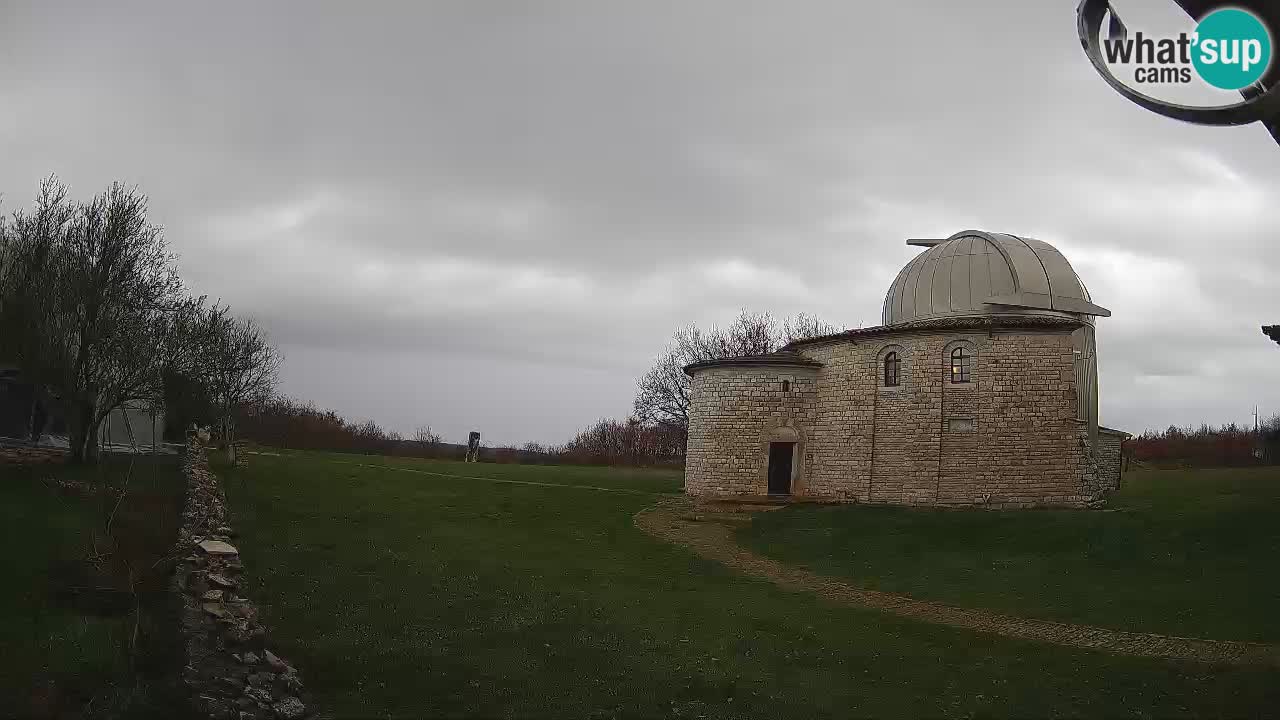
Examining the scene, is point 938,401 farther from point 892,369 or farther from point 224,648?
point 224,648

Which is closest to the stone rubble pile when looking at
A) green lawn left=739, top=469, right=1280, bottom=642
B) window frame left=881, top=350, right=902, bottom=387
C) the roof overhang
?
green lawn left=739, top=469, right=1280, bottom=642

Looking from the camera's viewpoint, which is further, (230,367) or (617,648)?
(230,367)

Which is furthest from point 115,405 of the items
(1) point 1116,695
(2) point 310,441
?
(2) point 310,441

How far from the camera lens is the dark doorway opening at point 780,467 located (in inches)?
1156

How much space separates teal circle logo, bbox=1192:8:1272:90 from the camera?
528 centimetres

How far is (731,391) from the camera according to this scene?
29.7 meters

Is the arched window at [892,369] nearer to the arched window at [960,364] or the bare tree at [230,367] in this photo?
the arched window at [960,364]

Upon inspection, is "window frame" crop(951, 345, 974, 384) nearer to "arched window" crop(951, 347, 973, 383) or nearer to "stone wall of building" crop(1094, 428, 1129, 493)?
"arched window" crop(951, 347, 973, 383)

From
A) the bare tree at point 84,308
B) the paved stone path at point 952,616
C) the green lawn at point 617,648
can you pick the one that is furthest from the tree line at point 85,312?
the paved stone path at point 952,616

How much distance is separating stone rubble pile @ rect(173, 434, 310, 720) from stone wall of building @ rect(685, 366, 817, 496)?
61.3 ft

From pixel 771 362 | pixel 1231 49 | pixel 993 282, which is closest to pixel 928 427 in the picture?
pixel 993 282

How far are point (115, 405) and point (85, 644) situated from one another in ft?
51.3

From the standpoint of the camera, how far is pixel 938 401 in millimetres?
25438

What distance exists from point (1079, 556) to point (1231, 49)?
14.6 meters
